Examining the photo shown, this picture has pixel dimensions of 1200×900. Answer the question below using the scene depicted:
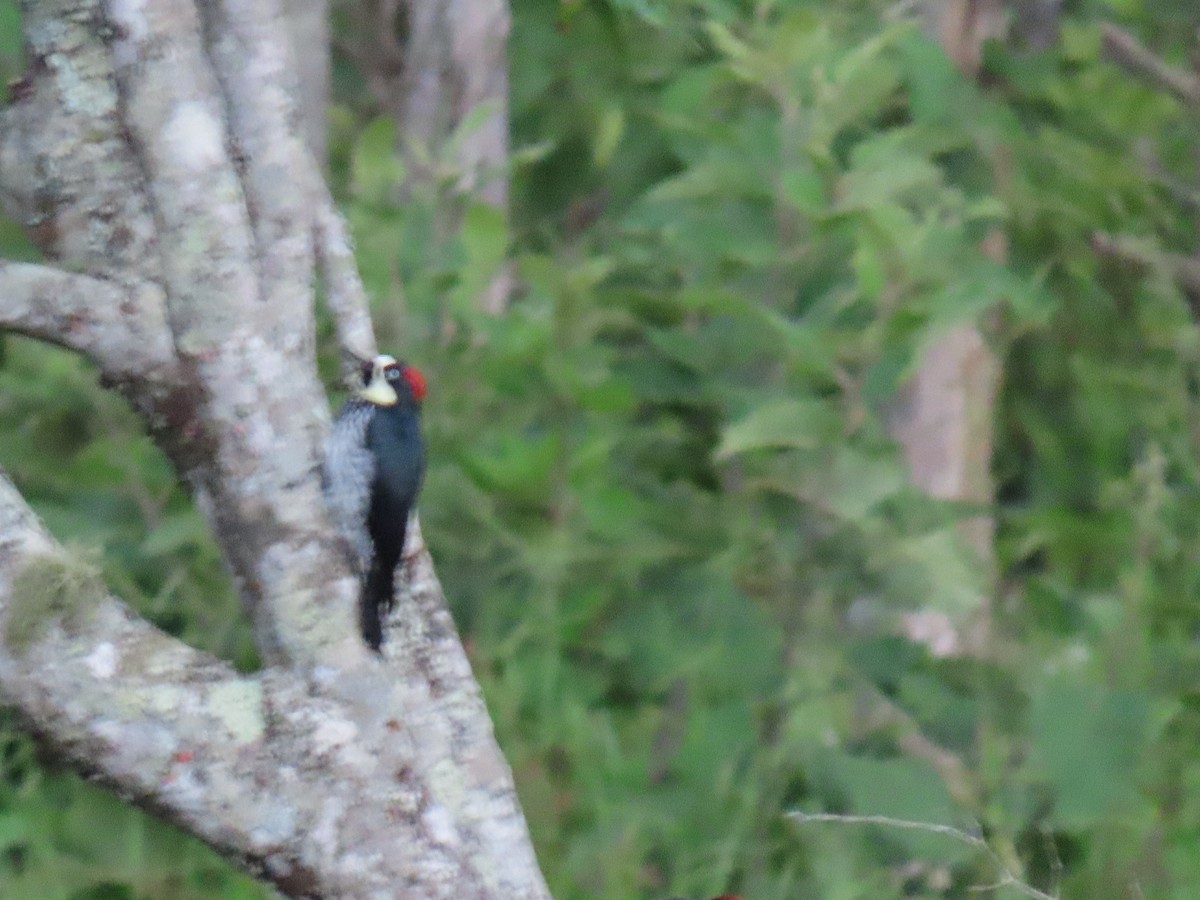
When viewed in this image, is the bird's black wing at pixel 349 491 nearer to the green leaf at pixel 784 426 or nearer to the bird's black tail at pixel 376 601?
the bird's black tail at pixel 376 601

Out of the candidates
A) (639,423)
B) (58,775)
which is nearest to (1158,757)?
(639,423)

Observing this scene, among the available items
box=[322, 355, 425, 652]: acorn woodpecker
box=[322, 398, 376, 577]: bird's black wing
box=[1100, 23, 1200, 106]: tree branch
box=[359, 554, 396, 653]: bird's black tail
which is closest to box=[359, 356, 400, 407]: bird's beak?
box=[322, 355, 425, 652]: acorn woodpecker

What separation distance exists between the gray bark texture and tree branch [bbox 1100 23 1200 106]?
9.25 ft

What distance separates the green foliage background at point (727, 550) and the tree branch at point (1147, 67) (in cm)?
72

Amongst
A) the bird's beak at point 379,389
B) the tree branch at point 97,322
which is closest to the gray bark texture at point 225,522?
the tree branch at point 97,322

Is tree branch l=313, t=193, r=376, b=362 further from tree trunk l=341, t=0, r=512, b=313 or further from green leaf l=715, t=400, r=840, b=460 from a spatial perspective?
tree trunk l=341, t=0, r=512, b=313

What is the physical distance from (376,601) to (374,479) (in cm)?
17

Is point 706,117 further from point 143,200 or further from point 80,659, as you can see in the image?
point 80,659

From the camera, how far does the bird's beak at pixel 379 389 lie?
2391 mm

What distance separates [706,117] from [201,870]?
73.3 inches

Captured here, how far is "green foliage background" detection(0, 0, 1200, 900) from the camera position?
300 centimetres

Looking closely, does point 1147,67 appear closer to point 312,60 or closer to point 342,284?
point 312,60

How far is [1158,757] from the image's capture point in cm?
331

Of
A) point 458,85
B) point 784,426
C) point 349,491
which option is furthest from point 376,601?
point 458,85
